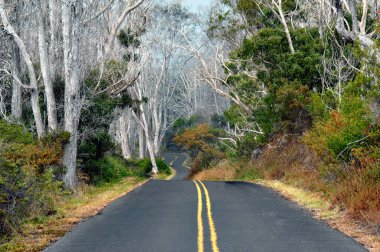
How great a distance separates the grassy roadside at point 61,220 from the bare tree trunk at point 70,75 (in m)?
1.22

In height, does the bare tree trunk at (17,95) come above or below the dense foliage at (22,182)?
above

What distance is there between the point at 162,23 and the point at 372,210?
157 ft

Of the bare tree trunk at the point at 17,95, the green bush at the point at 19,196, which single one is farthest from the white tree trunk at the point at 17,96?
the green bush at the point at 19,196

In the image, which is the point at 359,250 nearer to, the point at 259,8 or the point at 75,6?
the point at 75,6

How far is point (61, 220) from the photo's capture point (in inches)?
622

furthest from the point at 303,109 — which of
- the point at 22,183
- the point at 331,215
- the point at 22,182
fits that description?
the point at 22,183

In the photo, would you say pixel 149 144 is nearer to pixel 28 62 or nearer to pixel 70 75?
pixel 70 75

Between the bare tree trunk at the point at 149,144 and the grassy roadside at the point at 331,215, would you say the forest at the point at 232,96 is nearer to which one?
the grassy roadside at the point at 331,215

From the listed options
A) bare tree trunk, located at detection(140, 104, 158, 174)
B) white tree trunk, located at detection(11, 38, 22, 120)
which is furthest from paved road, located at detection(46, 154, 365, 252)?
bare tree trunk, located at detection(140, 104, 158, 174)

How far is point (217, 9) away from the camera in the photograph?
1721 inches

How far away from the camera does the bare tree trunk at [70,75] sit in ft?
79.3

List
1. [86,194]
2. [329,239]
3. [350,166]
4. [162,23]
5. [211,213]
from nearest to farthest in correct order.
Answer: [329,239] → [211,213] → [350,166] → [86,194] → [162,23]

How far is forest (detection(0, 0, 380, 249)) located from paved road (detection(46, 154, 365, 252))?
61.9 inches

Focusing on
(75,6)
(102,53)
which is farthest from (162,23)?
(75,6)
